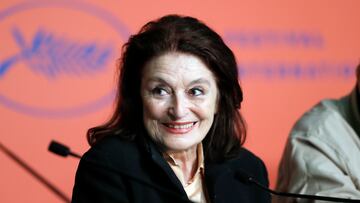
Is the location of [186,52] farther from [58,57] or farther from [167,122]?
[58,57]

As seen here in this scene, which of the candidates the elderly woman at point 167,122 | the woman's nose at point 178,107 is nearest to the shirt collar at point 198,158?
the elderly woman at point 167,122

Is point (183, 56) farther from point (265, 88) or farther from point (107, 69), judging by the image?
point (265, 88)

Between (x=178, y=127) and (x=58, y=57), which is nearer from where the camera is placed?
(x=178, y=127)

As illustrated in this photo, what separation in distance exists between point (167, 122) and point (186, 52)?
6.3 inches

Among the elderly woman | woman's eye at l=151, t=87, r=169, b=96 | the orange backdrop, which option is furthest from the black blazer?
the orange backdrop

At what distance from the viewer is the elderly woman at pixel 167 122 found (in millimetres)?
1348

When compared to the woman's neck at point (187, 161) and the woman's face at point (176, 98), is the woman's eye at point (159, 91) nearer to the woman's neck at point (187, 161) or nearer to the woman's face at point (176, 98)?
→ the woman's face at point (176, 98)

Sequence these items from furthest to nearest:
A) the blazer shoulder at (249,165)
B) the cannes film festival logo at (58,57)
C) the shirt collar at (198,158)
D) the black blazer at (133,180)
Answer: the cannes film festival logo at (58,57)
the blazer shoulder at (249,165)
the shirt collar at (198,158)
the black blazer at (133,180)

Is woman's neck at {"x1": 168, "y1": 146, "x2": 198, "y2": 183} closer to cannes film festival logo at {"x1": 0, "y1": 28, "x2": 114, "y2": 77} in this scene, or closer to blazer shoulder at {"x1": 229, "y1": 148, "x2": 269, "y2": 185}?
blazer shoulder at {"x1": 229, "y1": 148, "x2": 269, "y2": 185}

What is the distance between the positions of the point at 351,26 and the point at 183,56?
1440mm

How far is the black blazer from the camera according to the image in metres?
1.33

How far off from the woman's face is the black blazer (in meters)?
0.05

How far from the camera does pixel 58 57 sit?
6.65 ft

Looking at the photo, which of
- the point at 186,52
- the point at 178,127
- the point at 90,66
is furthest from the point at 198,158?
the point at 90,66
